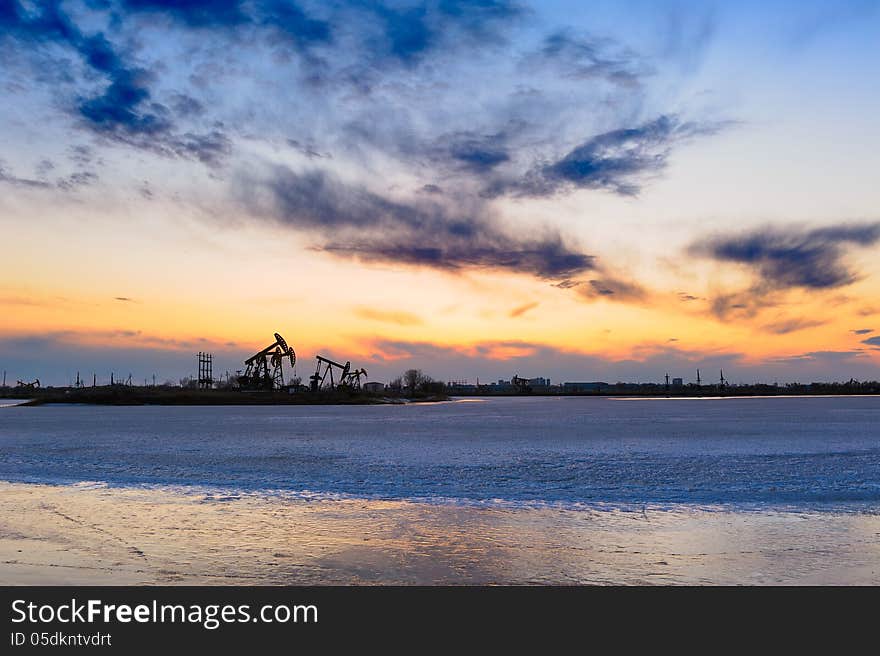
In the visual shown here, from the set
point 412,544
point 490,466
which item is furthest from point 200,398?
point 412,544

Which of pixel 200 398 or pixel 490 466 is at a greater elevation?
pixel 200 398

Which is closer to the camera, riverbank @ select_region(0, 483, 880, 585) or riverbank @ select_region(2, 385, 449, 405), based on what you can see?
riverbank @ select_region(0, 483, 880, 585)

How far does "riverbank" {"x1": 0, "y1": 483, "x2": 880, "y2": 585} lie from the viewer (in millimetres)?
8812

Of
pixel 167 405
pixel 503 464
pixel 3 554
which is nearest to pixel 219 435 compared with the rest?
pixel 503 464

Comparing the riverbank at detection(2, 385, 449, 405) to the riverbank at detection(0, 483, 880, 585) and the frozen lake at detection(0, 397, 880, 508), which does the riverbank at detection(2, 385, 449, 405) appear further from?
the riverbank at detection(0, 483, 880, 585)

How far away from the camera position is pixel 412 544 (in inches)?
422

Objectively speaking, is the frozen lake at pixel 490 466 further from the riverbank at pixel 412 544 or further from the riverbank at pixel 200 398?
the riverbank at pixel 200 398

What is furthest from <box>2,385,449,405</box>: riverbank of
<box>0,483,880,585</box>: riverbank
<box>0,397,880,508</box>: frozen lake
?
<box>0,483,880,585</box>: riverbank

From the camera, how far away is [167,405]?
10894 centimetres

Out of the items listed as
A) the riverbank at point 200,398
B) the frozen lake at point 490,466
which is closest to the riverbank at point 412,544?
the frozen lake at point 490,466

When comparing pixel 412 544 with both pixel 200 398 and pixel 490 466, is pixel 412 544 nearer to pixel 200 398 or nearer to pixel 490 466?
pixel 490 466

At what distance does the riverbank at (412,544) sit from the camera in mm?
8812
